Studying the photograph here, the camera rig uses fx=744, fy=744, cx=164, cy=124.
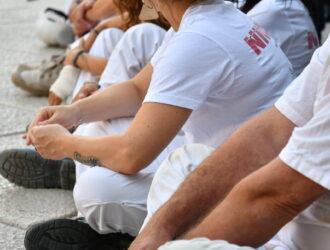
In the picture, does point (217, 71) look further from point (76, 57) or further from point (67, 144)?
point (76, 57)

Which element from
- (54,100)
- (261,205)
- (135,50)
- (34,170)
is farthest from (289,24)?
(261,205)

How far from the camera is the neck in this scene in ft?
7.57

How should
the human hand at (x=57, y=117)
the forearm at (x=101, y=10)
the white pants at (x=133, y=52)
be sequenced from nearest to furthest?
1. the human hand at (x=57, y=117)
2. the white pants at (x=133, y=52)
3. the forearm at (x=101, y=10)

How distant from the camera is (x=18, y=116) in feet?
13.4

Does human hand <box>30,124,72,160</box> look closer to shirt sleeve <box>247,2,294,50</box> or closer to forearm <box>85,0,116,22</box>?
shirt sleeve <box>247,2,294,50</box>

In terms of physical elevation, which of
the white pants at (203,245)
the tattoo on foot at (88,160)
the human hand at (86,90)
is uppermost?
Answer: the white pants at (203,245)

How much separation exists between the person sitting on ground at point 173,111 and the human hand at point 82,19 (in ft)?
6.45

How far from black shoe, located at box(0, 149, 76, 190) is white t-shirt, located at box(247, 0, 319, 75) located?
38.1 inches

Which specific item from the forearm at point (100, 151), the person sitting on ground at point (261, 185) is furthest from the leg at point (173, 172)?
the forearm at point (100, 151)

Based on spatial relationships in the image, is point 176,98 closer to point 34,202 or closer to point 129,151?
point 129,151

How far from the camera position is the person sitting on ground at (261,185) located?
4.91 feet

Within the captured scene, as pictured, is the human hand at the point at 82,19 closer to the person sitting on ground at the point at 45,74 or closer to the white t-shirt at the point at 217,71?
the person sitting on ground at the point at 45,74

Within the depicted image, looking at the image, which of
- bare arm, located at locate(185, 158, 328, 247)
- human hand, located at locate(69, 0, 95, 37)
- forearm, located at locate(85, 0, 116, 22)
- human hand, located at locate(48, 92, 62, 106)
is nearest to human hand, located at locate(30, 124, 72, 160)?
bare arm, located at locate(185, 158, 328, 247)

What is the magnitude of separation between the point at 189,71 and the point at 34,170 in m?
1.16
